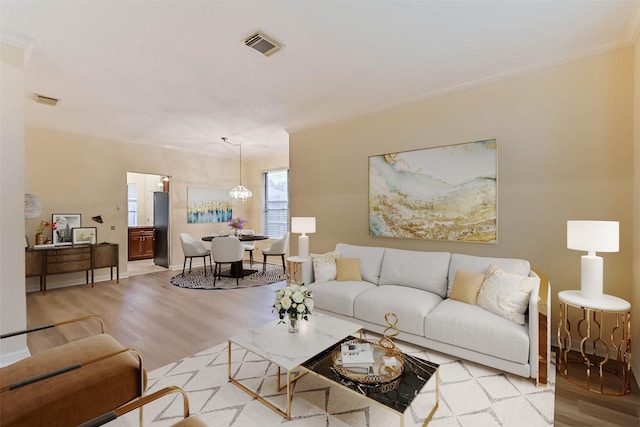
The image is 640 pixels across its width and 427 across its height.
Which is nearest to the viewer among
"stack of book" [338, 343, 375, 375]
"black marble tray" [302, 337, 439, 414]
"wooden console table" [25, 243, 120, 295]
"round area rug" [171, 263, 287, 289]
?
"black marble tray" [302, 337, 439, 414]

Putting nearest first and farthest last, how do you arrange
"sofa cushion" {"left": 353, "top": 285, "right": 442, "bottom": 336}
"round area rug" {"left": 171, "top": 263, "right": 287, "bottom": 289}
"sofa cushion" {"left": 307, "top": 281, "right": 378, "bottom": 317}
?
"sofa cushion" {"left": 353, "top": 285, "right": 442, "bottom": 336}
"sofa cushion" {"left": 307, "top": 281, "right": 378, "bottom": 317}
"round area rug" {"left": 171, "top": 263, "right": 287, "bottom": 289}

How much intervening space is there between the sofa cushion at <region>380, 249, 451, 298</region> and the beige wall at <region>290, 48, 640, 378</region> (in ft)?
1.20

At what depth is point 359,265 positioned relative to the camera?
3873 millimetres

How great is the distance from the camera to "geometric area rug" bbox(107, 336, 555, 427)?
6.39ft

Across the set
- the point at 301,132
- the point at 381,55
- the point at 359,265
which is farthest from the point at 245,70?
the point at 359,265

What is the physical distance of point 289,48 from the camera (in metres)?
2.75

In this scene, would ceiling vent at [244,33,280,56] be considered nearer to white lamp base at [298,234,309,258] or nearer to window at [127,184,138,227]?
white lamp base at [298,234,309,258]

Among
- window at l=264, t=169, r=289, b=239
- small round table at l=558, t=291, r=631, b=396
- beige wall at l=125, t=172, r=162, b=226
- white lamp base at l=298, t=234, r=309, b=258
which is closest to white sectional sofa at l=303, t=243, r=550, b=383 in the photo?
small round table at l=558, t=291, r=631, b=396

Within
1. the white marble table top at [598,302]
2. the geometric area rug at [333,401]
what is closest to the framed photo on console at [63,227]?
the geometric area rug at [333,401]

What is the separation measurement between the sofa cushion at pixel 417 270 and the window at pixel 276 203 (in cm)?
421

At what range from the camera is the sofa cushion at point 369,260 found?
3.81 m

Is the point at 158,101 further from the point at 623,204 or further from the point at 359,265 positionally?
the point at 623,204

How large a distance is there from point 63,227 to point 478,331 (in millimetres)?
6758

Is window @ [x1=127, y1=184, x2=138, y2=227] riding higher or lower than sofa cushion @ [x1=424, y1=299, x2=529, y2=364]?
higher
